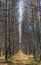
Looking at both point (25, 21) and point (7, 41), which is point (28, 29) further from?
point (7, 41)

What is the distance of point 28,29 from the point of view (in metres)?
1.53

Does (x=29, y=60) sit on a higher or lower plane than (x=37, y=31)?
lower

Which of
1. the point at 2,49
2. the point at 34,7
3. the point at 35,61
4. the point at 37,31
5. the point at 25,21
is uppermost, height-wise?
the point at 34,7

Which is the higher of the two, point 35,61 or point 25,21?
point 25,21

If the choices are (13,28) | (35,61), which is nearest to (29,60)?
(35,61)

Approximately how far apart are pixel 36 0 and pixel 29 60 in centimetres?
64

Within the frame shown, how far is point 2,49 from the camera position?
4.95 ft

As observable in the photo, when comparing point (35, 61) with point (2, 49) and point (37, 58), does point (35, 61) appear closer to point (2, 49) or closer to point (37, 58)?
point (37, 58)

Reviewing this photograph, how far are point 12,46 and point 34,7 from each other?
473 millimetres

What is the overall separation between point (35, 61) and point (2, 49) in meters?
0.37

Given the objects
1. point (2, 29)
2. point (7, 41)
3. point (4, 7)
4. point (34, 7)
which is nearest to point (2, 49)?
point (7, 41)

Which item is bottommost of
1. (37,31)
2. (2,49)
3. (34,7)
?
(2,49)

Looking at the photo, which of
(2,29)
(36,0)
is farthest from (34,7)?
(2,29)

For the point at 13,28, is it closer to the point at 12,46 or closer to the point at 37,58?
the point at 12,46
